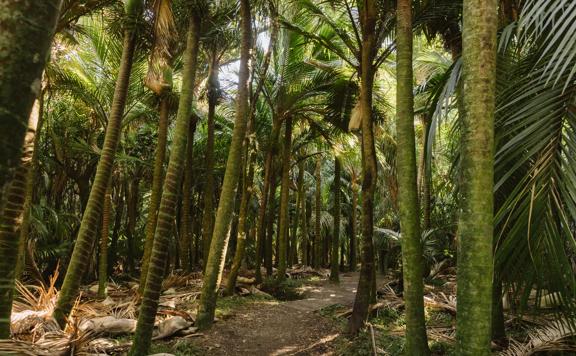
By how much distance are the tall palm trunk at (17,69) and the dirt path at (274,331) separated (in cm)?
547

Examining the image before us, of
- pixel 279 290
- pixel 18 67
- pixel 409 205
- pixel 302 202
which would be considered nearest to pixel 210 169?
pixel 279 290

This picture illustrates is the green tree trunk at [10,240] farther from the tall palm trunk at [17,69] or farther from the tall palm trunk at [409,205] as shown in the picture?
the tall palm trunk at [409,205]

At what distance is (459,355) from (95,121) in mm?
12002

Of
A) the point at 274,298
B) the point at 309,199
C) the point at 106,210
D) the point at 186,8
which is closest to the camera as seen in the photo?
the point at 186,8

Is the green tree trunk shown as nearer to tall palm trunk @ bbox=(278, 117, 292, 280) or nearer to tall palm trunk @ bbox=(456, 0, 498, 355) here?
tall palm trunk @ bbox=(456, 0, 498, 355)

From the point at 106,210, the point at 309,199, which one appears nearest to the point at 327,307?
the point at 106,210

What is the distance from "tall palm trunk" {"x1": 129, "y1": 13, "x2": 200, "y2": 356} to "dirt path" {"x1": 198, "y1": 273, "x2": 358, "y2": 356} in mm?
1345

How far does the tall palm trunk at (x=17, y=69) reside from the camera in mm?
1238

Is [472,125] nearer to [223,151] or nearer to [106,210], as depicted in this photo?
[106,210]

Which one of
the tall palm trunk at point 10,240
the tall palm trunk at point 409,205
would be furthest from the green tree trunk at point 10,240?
the tall palm trunk at point 409,205

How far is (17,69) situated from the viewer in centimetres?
126

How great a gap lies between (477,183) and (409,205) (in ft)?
5.91

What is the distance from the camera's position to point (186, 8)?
6.09m

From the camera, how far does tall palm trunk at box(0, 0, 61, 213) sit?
1238mm
